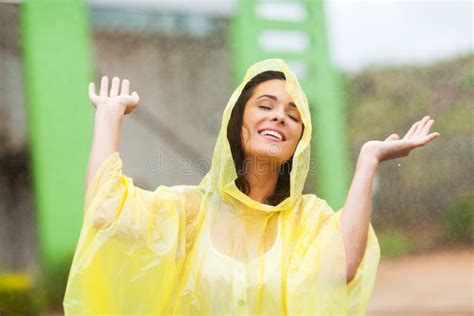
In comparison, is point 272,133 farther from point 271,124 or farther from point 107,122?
point 107,122

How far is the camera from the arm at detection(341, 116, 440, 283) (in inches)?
62.7

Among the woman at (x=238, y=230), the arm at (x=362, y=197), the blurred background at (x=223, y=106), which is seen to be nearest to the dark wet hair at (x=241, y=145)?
the woman at (x=238, y=230)

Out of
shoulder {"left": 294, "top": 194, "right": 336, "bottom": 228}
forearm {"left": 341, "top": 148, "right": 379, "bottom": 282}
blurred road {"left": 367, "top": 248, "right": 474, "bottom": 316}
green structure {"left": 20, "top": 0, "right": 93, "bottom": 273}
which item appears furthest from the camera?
blurred road {"left": 367, "top": 248, "right": 474, "bottom": 316}

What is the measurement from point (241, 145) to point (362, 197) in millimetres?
338

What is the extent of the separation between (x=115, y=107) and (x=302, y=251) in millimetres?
536

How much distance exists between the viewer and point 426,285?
3365 millimetres

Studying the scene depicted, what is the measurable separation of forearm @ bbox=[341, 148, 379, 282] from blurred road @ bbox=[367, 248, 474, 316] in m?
1.70

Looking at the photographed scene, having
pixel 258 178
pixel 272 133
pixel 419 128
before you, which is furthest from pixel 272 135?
pixel 419 128

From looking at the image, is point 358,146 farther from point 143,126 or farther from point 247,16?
point 143,126

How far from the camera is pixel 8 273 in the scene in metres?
2.92

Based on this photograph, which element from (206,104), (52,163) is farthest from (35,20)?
(206,104)

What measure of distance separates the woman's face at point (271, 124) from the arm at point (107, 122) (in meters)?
0.28

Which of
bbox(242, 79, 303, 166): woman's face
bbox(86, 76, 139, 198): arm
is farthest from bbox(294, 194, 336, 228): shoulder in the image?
bbox(86, 76, 139, 198): arm

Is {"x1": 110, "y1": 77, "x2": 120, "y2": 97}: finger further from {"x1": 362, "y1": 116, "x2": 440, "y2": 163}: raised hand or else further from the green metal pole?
the green metal pole
